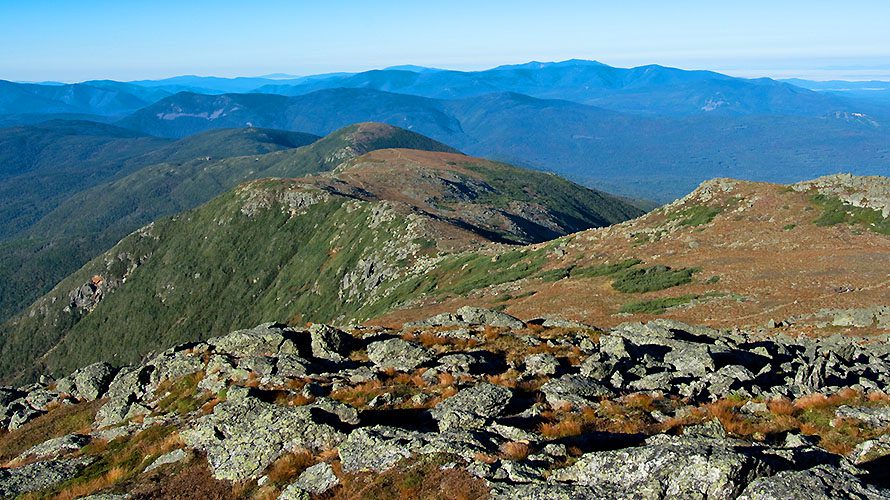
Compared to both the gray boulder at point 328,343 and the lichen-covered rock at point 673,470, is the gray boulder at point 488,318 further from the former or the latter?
the lichen-covered rock at point 673,470

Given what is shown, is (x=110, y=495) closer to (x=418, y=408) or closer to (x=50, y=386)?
(x=418, y=408)

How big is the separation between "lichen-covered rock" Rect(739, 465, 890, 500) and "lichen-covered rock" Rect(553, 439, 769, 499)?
432 millimetres

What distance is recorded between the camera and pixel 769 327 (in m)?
45.0

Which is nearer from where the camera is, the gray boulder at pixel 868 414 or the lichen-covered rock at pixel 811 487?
the lichen-covered rock at pixel 811 487

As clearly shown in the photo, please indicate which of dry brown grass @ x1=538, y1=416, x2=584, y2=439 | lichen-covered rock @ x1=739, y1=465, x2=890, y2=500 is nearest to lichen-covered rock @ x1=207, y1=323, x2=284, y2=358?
dry brown grass @ x1=538, y1=416, x2=584, y2=439

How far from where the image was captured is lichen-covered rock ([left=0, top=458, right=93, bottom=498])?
2189 centimetres

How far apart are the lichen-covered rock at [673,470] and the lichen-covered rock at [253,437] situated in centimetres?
994

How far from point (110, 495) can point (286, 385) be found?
32.4 feet

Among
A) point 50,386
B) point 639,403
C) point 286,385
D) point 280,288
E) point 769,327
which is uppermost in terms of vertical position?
point 639,403

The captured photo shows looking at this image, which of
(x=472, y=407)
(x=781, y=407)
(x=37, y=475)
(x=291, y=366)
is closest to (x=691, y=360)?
(x=781, y=407)

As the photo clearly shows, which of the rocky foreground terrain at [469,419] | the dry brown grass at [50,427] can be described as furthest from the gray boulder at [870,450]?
the dry brown grass at [50,427]

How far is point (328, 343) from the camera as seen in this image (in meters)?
34.8

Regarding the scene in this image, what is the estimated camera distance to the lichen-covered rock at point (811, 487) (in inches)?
494

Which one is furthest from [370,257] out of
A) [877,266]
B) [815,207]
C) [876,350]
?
[876,350]
